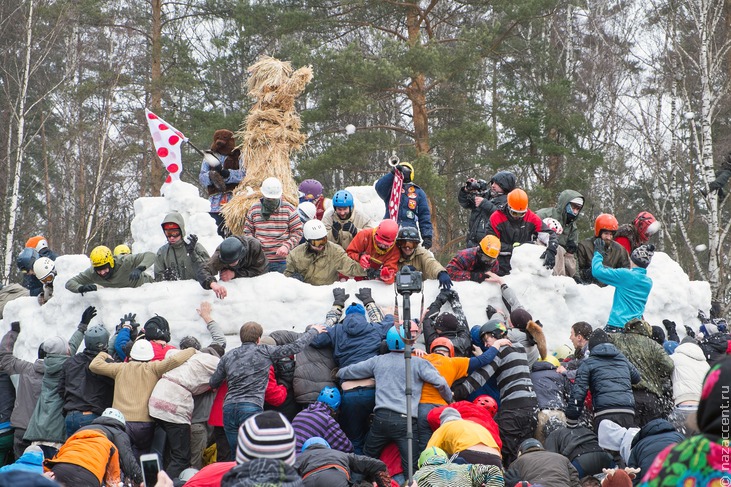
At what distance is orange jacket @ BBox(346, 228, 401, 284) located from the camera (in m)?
9.80

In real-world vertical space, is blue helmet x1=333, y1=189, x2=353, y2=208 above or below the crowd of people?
above

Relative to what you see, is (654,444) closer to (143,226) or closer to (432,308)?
(432,308)

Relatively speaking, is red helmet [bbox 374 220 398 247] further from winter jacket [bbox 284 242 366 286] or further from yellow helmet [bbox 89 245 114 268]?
yellow helmet [bbox 89 245 114 268]

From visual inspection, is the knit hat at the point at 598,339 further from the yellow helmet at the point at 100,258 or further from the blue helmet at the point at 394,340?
the yellow helmet at the point at 100,258

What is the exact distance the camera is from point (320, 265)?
33.2ft

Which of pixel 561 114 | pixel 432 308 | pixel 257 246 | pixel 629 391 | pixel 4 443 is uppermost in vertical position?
pixel 561 114

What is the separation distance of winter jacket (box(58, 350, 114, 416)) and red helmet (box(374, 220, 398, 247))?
320 centimetres

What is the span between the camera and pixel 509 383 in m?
8.35

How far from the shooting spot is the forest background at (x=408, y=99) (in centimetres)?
1853

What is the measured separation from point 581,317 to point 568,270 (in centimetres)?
81

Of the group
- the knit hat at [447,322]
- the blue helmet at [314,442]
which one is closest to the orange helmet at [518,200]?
the knit hat at [447,322]

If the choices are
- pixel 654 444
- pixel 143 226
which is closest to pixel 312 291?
pixel 654 444

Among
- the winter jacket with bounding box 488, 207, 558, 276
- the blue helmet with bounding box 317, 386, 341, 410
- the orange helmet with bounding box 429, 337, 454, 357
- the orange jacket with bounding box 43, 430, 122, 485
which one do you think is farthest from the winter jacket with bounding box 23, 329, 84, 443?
the winter jacket with bounding box 488, 207, 558, 276

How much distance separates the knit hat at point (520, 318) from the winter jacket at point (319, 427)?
235cm
